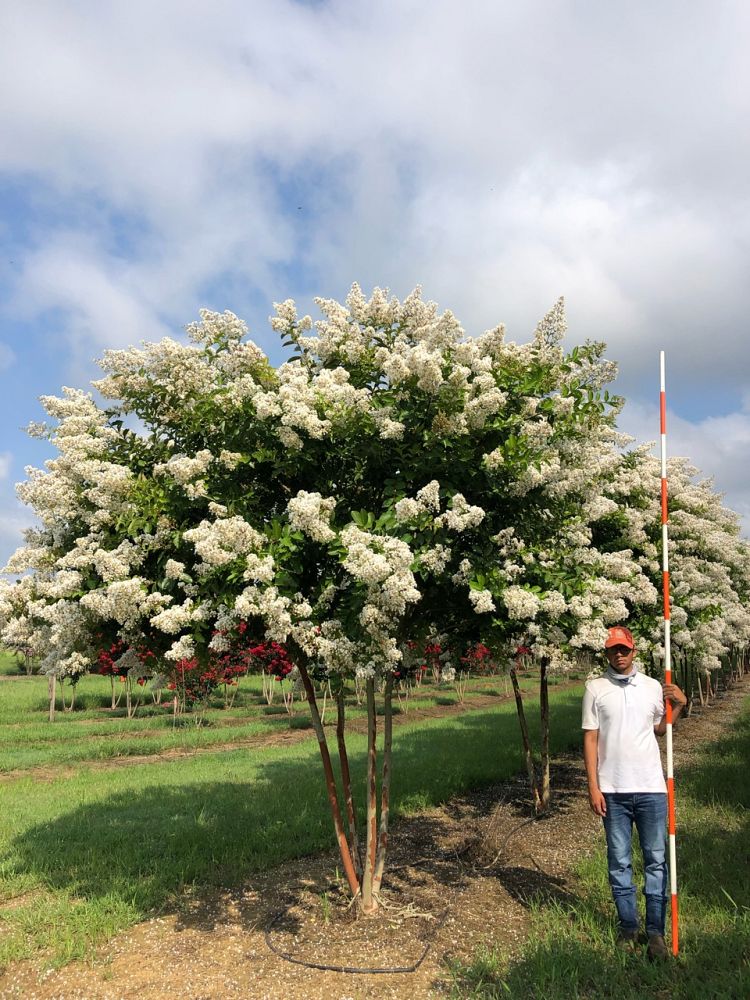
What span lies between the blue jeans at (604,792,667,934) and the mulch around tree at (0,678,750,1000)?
97 centimetres

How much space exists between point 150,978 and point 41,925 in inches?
64.7

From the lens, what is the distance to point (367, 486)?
19.8 ft

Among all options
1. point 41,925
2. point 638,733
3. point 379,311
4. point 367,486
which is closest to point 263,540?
point 367,486

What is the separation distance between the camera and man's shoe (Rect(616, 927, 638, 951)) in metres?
4.94

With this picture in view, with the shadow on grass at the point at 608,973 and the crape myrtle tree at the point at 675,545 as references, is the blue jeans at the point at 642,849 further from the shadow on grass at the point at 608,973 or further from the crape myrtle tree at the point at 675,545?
the crape myrtle tree at the point at 675,545

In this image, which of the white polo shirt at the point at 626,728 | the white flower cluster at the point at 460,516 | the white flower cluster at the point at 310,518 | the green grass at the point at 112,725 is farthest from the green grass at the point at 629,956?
the green grass at the point at 112,725

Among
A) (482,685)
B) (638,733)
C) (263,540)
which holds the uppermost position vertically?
(263,540)

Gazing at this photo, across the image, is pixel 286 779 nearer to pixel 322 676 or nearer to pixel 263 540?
pixel 322 676

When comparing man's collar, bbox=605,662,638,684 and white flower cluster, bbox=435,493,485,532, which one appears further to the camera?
man's collar, bbox=605,662,638,684

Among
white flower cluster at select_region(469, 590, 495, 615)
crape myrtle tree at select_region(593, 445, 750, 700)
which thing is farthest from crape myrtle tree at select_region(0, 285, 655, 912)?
crape myrtle tree at select_region(593, 445, 750, 700)

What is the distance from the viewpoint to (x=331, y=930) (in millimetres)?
5852

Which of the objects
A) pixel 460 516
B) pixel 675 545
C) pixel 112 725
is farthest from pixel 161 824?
pixel 112 725

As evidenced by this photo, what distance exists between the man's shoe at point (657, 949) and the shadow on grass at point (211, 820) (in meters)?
3.72

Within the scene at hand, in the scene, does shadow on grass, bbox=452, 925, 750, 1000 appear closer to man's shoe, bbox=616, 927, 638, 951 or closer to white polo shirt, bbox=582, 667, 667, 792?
man's shoe, bbox=616, 927, 638, 951
